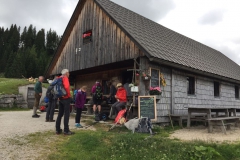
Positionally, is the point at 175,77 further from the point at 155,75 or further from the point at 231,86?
the point at 231,86

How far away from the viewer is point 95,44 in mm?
11938

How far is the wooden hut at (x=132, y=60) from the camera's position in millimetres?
9461

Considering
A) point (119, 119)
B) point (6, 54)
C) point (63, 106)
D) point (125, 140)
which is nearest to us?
point (125, 140)

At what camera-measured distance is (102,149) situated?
5.09 meters

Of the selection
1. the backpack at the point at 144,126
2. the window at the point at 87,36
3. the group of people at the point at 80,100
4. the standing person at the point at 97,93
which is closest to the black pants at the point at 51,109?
the group of people at the point at 80,100

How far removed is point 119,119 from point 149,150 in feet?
11.5

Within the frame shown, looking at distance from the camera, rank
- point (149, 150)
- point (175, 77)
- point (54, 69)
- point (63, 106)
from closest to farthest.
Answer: point (149, 150), point (63, 106), point (175, 77), point (54, 69)

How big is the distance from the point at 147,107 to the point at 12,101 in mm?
13568

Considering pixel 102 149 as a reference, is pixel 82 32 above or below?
above

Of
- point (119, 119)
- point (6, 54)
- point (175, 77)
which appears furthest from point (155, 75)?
point (6, 54)

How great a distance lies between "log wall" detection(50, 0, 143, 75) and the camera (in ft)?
33.2

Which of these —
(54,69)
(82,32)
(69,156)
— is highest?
(82,32)

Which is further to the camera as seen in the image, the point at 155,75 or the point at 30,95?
the point at 30,95

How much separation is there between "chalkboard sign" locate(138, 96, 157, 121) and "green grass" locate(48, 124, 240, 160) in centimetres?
272
